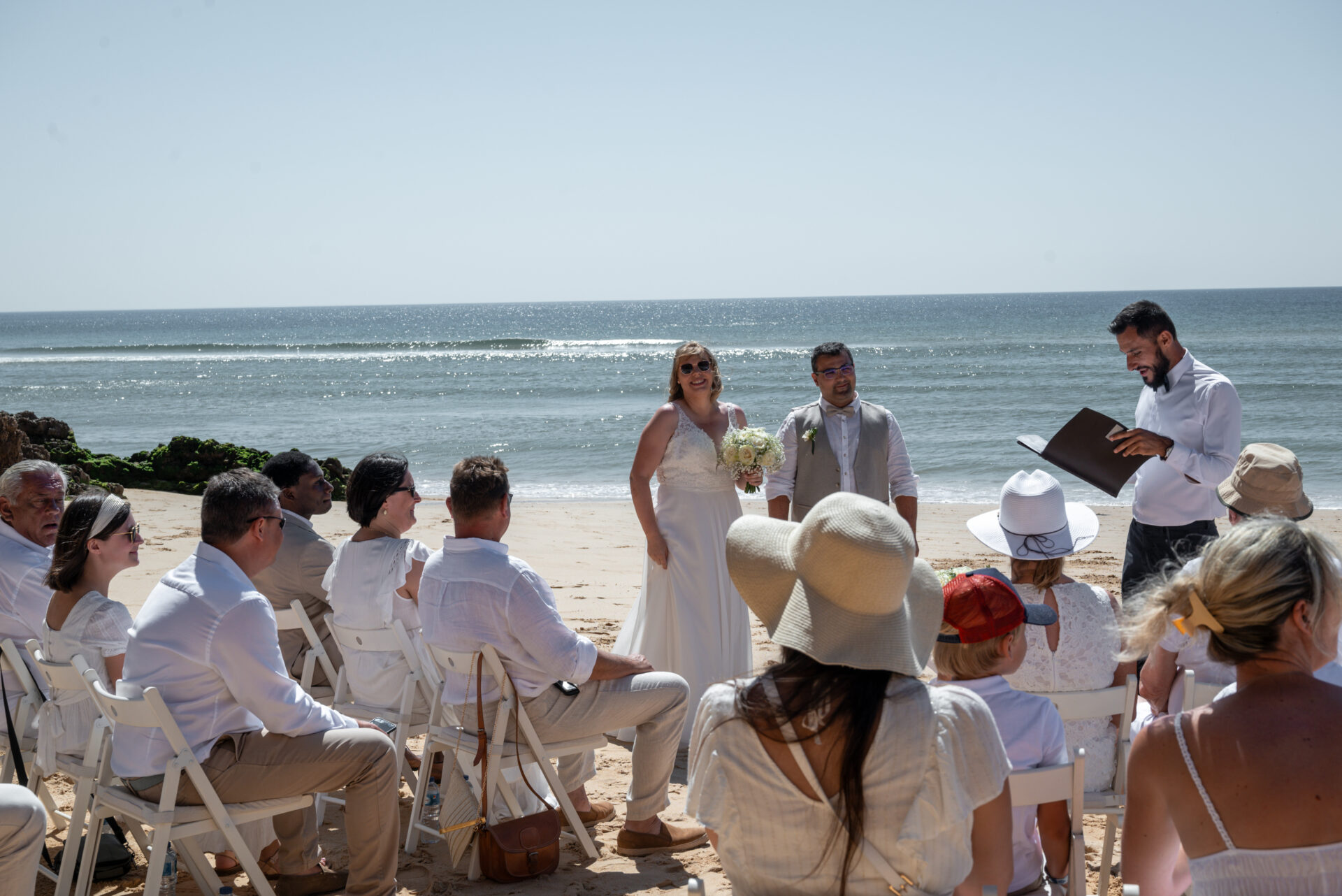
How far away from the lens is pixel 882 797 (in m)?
1.93

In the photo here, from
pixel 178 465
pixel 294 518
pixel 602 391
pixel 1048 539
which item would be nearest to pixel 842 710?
pixel 1048 539

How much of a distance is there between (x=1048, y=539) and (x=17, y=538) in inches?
158

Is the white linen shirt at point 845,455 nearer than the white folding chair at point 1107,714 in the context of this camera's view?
No

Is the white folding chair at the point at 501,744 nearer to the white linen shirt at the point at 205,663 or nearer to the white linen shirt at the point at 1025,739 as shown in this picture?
the white linen shirt at the point at 205,663

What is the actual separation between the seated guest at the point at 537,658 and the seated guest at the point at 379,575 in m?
0.44

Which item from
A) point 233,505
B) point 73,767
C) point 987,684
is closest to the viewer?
point 987,684

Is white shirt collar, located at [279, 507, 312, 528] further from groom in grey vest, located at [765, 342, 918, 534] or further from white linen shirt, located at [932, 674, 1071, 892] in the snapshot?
white linen shirt, located at [932, 674, 1071, 892]

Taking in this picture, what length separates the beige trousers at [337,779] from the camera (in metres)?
3.35

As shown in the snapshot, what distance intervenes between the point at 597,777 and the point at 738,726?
3.29 meters

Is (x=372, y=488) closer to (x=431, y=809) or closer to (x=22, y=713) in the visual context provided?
(x=431, y=809)

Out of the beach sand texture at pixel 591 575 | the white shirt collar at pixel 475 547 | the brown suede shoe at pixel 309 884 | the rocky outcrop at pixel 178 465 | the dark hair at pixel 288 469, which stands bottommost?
the beach sand texture at pixel 591 575

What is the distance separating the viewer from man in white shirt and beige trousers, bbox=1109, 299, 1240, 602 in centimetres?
505

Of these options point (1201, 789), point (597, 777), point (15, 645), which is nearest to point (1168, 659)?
point (1201, 789)

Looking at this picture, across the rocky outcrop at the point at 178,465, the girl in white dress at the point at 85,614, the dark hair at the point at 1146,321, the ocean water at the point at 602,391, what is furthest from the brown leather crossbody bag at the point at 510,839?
the ocean water at the point at 602,391
